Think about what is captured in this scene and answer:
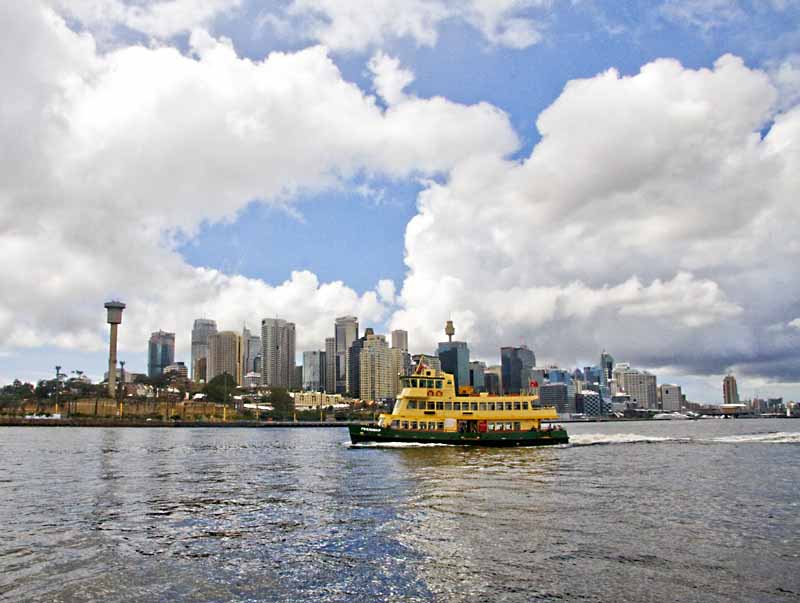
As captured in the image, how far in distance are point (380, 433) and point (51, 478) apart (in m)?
34.1

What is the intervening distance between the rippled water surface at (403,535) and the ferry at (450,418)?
22158 mm

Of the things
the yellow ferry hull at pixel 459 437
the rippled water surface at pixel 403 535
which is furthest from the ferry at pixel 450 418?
the rippled water surface at pixel 403 535

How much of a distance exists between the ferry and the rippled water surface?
22158 mm

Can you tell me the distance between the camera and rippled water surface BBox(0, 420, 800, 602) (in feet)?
59.4

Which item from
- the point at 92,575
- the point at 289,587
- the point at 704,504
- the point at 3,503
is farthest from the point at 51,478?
the point at 704,504

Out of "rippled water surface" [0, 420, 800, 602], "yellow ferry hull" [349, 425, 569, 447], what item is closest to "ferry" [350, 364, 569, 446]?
"yellow ferry hull" [349, 425, 569, 447]

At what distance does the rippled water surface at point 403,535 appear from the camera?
59.4 feet

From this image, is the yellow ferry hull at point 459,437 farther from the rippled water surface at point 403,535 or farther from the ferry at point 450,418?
the rippled water surface at point 403,535

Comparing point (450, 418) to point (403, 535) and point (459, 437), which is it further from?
point (403, 535)

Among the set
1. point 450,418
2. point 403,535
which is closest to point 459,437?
point 450,418

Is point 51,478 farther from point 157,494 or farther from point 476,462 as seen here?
point 476,462

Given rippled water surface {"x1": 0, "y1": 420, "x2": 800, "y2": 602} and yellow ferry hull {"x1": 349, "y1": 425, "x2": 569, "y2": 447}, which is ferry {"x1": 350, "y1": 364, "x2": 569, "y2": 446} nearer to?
yellow ferry hull {"x1": 349, "y1": 425, "x2": 569, "y2": 447}

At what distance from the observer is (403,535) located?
2433 cm

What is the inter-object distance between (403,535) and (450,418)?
152ft
